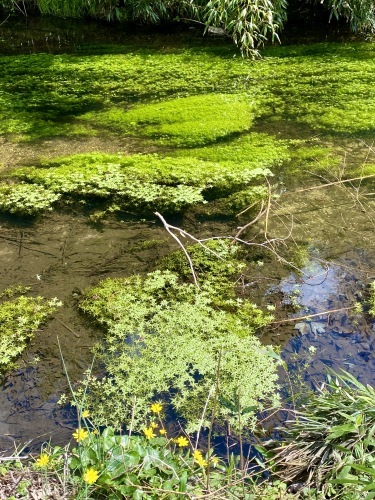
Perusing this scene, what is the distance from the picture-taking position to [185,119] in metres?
4.27

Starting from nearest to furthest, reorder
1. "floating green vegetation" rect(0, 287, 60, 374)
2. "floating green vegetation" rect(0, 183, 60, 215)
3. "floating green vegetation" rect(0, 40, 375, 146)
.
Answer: "floating green vegetation" rect(0, 287, 60, 374) < "floating green vegetation" rect(0, 183, 60, 215) < "floating green vegetation" rect(0, 40, 375, 146)

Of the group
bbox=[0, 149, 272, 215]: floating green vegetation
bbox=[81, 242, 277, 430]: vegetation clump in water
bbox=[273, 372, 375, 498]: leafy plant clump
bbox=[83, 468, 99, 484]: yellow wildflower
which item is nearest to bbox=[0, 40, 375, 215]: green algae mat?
bbox=[0, 149, 272, 215]: floating green vegetation

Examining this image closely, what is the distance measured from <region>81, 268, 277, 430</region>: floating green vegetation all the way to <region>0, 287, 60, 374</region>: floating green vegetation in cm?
20

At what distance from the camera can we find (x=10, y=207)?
10.8 ft

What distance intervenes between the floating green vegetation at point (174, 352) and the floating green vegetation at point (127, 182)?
78 centimetres

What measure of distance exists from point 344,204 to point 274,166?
2.05 feet

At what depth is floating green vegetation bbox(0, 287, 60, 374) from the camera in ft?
7.54

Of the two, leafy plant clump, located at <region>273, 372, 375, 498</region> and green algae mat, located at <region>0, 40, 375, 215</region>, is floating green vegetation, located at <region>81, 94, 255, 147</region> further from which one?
leafy plant clump, located at <region>273, 372, 375, 498</region>

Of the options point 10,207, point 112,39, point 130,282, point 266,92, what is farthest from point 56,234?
point 112,39

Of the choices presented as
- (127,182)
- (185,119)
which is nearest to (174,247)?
(127,182)

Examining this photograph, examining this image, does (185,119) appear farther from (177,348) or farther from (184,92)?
(177,348)

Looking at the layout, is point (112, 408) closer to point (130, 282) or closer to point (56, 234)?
point (130, 282)

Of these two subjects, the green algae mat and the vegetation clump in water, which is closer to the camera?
the vegetation clump in water

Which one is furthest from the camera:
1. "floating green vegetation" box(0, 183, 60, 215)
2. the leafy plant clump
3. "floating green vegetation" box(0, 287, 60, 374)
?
"floating green vegetation" box(0, 183, 60, 215)
